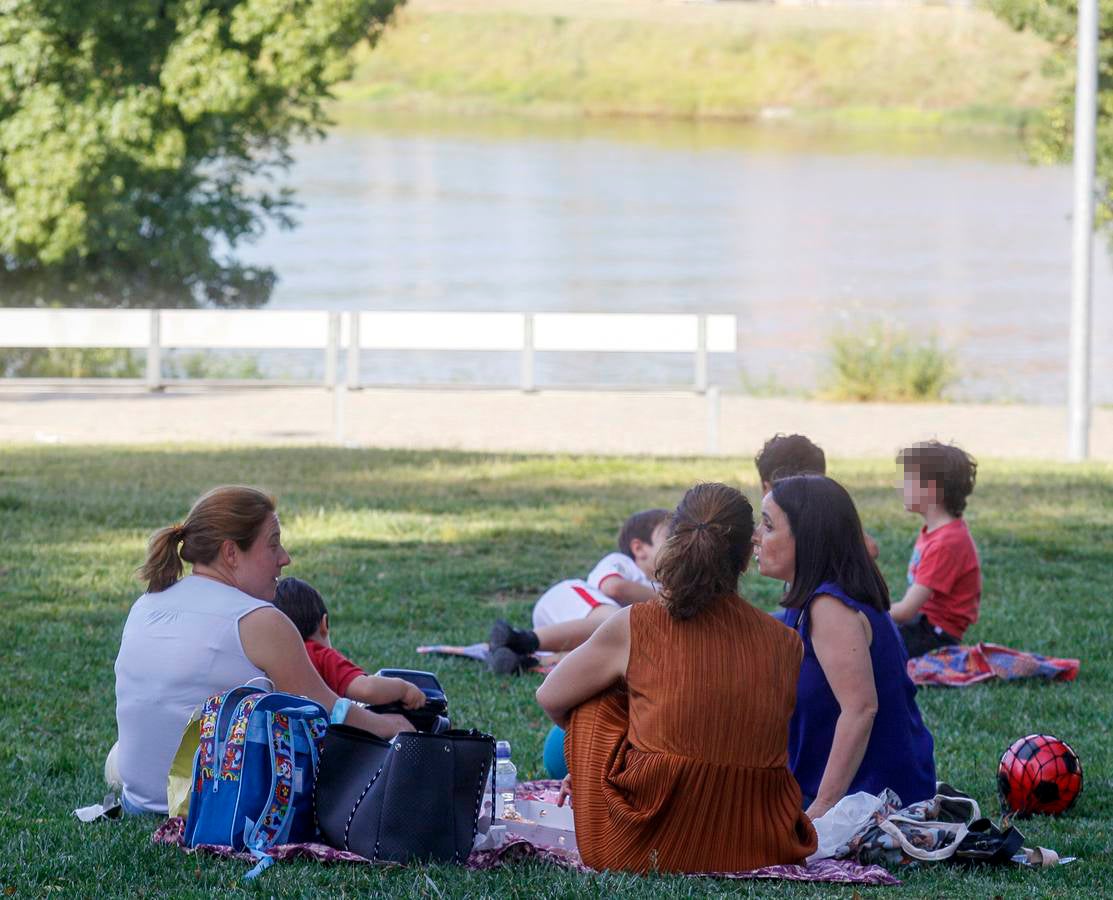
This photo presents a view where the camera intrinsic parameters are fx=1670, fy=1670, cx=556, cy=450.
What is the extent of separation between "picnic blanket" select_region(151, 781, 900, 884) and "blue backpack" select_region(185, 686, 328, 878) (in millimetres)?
38

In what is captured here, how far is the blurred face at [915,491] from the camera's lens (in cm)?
651

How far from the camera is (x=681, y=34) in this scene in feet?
302

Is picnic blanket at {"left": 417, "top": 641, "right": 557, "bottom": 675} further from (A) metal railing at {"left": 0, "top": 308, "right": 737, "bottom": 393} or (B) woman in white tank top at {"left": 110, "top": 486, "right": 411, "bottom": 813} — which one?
(A) metal railing at {"left": 0, "top": 308, "right": 737, "bottom": 393}

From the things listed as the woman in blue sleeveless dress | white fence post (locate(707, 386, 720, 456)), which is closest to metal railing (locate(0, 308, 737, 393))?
white fence post (locate(707, 386, 720, 456))

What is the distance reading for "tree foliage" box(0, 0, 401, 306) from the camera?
19.0m

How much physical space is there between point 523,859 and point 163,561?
48.0 inches

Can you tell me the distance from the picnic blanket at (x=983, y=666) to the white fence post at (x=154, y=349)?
33.4 feet

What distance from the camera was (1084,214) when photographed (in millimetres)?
14016

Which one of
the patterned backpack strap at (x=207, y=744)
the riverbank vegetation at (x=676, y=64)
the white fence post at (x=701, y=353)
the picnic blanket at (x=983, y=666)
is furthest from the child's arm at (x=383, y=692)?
the riverbank vegetation at (x=676, y=64)

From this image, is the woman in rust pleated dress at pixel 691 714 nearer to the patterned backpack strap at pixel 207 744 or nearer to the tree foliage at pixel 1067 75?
the patterned backpack strap at pixel 207 744

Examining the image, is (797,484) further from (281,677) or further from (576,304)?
(576,304)

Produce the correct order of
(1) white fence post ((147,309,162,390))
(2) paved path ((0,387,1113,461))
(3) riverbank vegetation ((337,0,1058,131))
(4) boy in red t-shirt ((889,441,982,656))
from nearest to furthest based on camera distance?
(4) boy in red t-shirt ((889,441,982,656)) → (2) paved path ((0,387,1113,461)) → (1) white fence post ((147,309,162,390)) → (3) riverbank vegetation ((337,0,1058,131))

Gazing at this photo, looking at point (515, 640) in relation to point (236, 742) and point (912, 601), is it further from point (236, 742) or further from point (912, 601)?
point (236, 742)

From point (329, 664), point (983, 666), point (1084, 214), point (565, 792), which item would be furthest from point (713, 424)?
point (565, 792)
